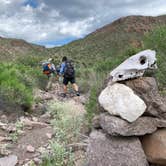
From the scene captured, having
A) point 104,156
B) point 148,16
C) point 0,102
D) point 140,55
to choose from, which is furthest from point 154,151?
point 148,16

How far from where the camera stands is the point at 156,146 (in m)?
4.12

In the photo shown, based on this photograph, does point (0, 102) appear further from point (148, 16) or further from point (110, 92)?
point (148, 16)

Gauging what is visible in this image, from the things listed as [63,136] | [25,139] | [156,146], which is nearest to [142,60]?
[156,146]

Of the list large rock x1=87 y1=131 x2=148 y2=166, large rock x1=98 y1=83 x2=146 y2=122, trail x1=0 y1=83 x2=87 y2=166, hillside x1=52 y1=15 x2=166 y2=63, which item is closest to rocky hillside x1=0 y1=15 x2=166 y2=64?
hillside x1=52 y1=15 x2=166 y2=63

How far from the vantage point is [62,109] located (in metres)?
7.40

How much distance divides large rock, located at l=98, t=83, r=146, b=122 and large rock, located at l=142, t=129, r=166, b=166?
16.8 inches

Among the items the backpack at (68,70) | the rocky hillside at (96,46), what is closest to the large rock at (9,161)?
the backpack at (68,70)

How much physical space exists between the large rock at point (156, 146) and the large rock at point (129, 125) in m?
0.12

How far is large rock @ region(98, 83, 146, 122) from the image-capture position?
13.0 feet

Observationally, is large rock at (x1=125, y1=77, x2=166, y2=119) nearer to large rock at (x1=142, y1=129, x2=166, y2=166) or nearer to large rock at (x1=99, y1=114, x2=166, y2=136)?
large rock at (x1=99, y1=114, x2=166, y2=136)

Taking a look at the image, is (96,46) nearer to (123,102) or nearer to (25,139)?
(25,139)

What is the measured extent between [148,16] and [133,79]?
7077cm

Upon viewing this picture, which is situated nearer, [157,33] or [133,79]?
[133,79]

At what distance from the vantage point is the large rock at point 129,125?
153 inches
